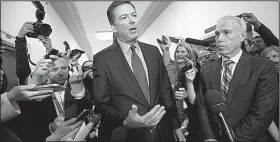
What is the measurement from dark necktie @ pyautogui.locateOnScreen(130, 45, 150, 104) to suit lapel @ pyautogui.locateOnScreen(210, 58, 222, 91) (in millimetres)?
374

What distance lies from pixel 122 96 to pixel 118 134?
0.66 ft

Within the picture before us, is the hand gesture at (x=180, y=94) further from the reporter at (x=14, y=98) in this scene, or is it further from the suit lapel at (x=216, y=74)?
the reporter at (x=14, y=98)

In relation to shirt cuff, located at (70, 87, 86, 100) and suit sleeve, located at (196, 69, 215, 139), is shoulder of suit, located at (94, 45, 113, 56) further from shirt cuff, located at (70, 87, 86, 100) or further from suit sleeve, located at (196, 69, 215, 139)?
suit sleeve, located at (196, 69, 215, 139)

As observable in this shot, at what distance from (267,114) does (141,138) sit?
674 mm

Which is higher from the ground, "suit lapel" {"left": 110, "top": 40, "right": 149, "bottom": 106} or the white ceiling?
the white ceiling

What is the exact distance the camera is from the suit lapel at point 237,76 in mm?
1389

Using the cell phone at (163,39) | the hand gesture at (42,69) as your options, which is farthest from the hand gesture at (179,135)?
the hand gesture at (42,69)

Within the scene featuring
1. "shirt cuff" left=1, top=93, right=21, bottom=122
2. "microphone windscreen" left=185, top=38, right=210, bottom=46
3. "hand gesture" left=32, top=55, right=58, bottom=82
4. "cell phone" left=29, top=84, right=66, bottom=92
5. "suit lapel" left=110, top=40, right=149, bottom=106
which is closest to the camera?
"shirt cuff" left=1, top=93, right=21, bottom=122

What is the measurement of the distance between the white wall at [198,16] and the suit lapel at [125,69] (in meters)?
0.19

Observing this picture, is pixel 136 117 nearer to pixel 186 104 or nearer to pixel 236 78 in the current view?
pixel 186 104

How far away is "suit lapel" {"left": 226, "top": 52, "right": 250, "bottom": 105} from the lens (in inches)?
54.7

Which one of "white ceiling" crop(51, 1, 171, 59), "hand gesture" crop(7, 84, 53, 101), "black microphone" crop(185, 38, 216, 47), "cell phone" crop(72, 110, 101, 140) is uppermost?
"white ceiling" crop(51, 1, 171, 59)

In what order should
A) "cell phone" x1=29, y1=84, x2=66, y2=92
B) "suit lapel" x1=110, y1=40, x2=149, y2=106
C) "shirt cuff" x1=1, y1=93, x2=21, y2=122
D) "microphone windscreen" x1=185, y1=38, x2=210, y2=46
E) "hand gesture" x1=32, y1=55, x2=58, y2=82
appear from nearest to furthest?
"shirt cuff" x1=1, y1=93, x2=21, y2=122 → "cell phone" x1=29, y1=84, x2=66, y2=92 → "hand gesture" x1=32, y1=55, x2=58, y2=82 → "suit lapel" x1=110, y1=40, x2=149, y2=106 → "microphone windscreen" x1=185, y1=38, x2=210, y2=46

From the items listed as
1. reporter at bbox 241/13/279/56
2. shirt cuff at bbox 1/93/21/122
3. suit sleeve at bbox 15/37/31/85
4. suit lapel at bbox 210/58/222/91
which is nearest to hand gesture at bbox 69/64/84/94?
suit sleeve at bbox 15/37/31/85
